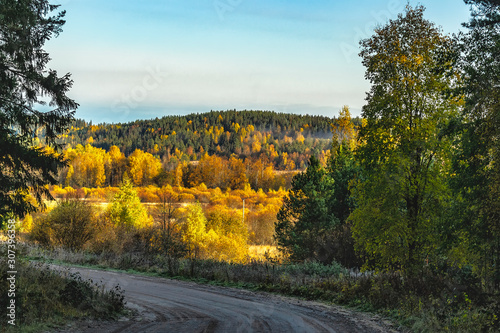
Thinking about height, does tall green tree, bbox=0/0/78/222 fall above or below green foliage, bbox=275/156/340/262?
above

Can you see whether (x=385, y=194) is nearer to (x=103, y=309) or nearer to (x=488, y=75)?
(x=488, y=75)

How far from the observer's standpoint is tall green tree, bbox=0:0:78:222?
10.6m

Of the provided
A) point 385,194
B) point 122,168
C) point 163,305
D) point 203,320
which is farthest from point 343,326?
point 122,168

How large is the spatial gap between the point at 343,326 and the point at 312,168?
1201 inches

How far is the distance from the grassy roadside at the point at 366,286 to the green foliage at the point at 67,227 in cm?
526

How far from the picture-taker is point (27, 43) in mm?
10758

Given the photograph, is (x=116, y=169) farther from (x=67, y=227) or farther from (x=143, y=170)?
(x=67, y=227)

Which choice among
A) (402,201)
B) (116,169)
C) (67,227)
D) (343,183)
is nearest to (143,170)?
(116,169)

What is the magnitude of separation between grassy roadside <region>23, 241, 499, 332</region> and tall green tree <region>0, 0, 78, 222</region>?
983 centimetres

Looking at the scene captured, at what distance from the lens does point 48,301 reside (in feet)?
33.7

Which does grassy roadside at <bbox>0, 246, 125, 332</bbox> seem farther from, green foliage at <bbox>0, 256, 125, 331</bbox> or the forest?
the forest

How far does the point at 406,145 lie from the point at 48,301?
14.4 meters

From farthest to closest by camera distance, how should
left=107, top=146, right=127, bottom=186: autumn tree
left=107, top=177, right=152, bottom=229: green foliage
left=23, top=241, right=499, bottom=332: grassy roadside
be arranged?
1. left=107, top=146, right=127, bottom=186: autumn tree
2. left=107, top=177, right=152, bottom=229: green foliage
3. left=23, top=241, right=499, bottom=332: grassy roadside

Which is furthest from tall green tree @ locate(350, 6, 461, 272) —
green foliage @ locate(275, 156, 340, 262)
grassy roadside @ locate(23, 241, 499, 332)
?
green foliage @ locate(275, 156, 340, 262)
